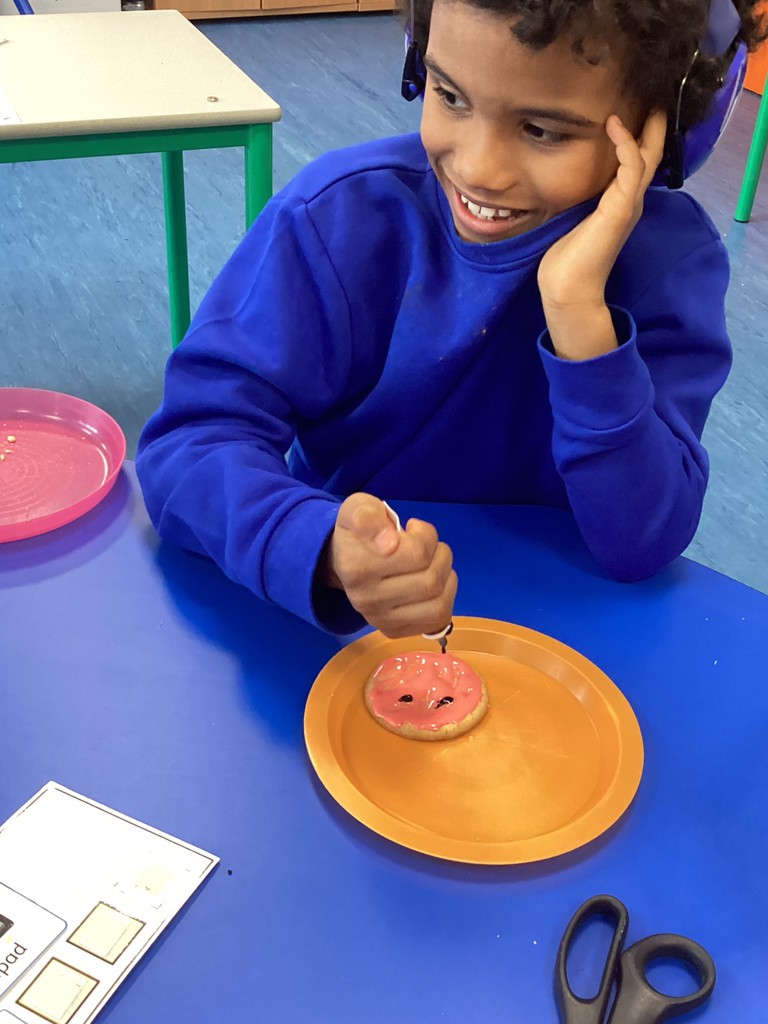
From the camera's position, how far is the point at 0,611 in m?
0.79

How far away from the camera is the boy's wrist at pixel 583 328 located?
862mm

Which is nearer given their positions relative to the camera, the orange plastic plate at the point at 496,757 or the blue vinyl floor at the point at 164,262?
the orange plastic plate at the point at 496,757

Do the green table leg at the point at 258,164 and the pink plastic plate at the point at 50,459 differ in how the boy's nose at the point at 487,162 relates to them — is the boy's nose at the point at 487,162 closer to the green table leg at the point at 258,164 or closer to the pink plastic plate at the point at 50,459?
the pink plastic plate at the point at 50,459

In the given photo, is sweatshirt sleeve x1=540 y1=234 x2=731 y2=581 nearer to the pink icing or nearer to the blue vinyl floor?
the pink icing

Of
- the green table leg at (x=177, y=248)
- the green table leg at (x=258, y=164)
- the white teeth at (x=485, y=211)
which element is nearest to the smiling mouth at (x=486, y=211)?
the white teeth at (x=485, y=211)

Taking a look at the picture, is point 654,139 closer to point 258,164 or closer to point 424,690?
point 424,690

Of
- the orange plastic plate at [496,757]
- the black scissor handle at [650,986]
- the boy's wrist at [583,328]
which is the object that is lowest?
the orange plastic plate at [496,757]

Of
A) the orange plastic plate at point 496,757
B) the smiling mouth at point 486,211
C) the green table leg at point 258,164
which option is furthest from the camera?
the green table leg at point 258,164

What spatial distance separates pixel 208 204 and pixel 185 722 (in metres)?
2.79

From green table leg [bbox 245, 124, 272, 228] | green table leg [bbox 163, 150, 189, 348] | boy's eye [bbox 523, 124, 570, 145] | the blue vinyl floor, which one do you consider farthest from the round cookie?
green table leg [bbox 163, 150, 189, 348]

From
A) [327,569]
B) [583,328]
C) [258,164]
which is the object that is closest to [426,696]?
[327,569]

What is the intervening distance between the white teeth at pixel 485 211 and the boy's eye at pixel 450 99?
0.08 meters

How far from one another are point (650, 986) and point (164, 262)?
267 centimetres

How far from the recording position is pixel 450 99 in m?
0.83
